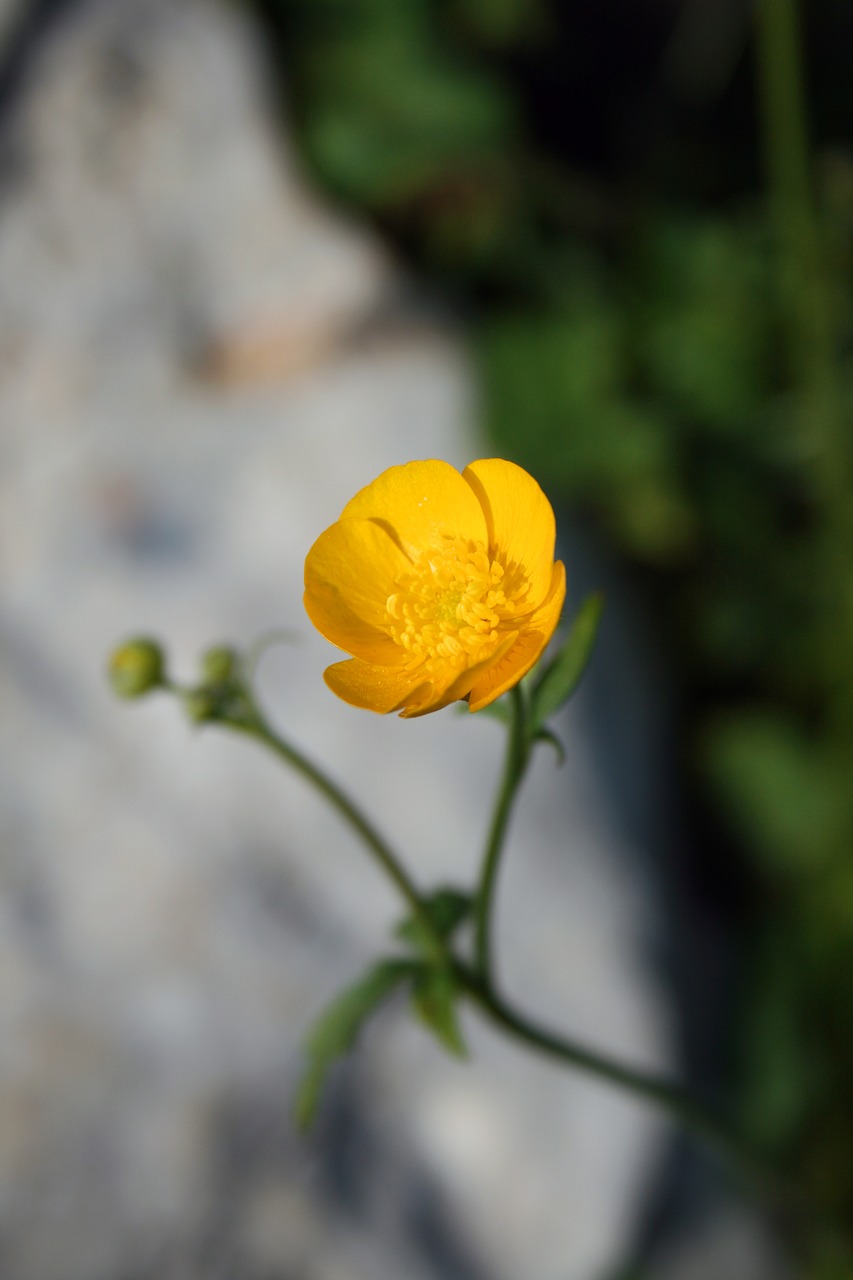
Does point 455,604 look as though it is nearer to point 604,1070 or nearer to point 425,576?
point 425,576

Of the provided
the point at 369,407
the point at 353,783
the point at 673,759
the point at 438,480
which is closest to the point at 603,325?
the point at 369,407

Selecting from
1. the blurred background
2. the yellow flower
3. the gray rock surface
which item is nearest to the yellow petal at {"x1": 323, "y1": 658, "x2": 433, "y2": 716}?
the yellow flower

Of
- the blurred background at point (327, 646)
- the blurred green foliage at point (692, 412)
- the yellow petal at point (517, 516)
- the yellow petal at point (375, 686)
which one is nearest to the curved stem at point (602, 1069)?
the yellow petal at point (375, 686)

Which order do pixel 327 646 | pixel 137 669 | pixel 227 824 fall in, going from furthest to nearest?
1. pixel 327 646
2. pixel 227 824
3. pixel 137 669

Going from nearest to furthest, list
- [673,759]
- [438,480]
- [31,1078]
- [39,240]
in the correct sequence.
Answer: [438,480], [31,1078], [673,759], [39,240]

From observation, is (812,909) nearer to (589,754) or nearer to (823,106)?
(589,754)

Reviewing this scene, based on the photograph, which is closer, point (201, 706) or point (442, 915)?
point (201, 706)

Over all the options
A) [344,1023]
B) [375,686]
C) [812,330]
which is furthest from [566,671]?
[812,330]

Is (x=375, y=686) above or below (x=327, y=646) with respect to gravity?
below
